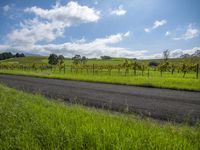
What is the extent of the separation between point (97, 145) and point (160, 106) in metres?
6.29

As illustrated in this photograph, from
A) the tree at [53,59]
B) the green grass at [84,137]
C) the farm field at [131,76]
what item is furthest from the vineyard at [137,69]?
the tree at [53,59]

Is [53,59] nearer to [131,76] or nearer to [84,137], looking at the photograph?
[131,76]

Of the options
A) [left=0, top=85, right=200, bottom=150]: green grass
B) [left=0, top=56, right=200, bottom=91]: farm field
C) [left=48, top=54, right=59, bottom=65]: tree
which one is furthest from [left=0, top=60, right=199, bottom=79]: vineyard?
[left=48, top=54, right=59, bottom=65]: tree

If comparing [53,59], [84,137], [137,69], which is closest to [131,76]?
[137,69]

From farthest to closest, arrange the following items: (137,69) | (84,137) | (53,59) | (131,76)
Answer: (53,59)
(137,69)
(131,76)
(84,137)

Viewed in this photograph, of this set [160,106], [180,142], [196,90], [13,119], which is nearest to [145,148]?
[180,142]

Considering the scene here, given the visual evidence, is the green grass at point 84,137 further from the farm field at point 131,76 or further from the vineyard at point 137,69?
the vineyard at point 137,69

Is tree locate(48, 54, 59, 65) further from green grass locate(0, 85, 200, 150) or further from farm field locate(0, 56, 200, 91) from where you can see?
green grass locate(0, 85, 200, 150)

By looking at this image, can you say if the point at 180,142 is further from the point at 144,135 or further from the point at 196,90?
the point at 196,90

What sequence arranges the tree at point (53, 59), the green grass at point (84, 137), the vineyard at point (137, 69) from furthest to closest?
the tree at point (53, 59) → the vineyard at point (137, 69) → the green grass at point (84, 137)

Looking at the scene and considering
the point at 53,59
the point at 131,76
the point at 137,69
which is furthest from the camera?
the point at 53,59

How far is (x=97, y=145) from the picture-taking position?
148 inches

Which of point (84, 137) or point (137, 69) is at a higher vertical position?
point (84, 137)

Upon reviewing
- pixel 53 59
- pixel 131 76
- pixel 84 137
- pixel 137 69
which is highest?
pixel 53 59
